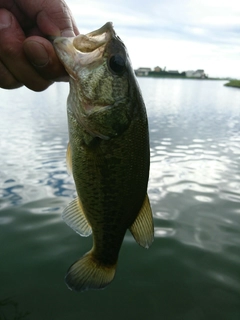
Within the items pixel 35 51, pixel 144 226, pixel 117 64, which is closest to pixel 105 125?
pixel 117 64

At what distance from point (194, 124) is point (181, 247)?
15615mm

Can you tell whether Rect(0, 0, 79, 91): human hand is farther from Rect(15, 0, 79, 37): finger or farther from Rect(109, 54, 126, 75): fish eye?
Rect(109, 54, 126, 75): fish eye

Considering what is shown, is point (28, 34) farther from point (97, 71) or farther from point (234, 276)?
point (234, 276)

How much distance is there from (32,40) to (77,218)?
4.87 ft

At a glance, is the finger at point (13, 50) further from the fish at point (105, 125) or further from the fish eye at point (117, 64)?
the fish eye at point (117, 64)

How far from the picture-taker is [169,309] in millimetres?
4203

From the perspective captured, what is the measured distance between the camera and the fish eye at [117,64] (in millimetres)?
2357

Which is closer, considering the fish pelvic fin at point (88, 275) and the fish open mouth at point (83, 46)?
the fish open mouth at point (83, 46)

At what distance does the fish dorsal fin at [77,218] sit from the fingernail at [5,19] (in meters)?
1.48

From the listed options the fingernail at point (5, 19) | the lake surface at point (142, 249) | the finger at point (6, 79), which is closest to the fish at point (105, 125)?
the fingernail at point (5, 19)

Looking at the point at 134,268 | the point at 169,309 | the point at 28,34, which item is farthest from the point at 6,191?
the point at 28,34

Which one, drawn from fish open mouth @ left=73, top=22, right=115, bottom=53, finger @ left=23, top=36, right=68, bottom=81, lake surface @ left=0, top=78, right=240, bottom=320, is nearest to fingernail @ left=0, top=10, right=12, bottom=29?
finger @ left=23, top=36, right=68, bottom=81

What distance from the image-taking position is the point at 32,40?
229 centimetres

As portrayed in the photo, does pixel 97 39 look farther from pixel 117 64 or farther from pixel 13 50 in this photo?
pixel 13 50
